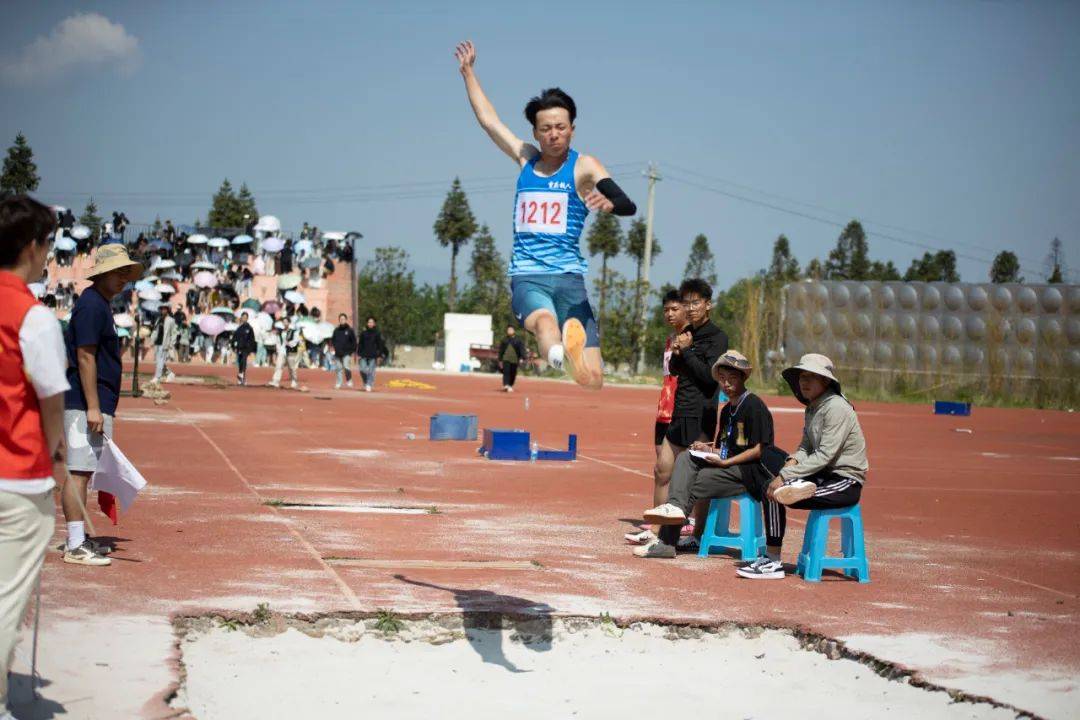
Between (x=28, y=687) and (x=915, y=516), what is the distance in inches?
394

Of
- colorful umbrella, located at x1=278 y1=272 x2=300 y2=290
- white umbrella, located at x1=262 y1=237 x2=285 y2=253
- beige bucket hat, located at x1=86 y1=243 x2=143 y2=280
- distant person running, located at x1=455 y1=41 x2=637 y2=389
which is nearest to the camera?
distant person running, located at x1=455 y1=41 x2=637 y2=389

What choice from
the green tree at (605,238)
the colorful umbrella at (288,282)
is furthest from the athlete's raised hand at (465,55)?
the green tree at (605,238)

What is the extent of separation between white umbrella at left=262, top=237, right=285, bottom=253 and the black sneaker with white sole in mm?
49066

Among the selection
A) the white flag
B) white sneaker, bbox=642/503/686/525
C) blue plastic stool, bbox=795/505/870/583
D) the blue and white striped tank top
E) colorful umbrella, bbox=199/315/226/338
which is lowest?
blue plastic stool, bbox=795/505/870/583

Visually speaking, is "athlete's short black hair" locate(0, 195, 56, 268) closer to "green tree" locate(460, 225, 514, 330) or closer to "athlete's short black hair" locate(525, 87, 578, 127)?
"athlete's short black hair" locate(525, 87, 578, 127)

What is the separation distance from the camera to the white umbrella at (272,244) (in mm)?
56156

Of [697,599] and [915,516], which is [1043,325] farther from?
[697,599]

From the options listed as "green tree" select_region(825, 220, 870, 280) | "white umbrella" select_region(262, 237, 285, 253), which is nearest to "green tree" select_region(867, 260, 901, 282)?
"green tree" select_region(825, 220, 870, 280)

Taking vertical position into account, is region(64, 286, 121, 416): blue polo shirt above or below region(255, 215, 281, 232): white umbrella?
below

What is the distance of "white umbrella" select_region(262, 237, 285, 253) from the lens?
184 feet

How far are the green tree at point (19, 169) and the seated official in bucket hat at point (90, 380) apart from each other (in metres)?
58.0

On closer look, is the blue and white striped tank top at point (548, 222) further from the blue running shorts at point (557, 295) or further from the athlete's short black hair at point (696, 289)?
the athlete's short black hair at point (696, 289)

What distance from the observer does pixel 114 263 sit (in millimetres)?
8547

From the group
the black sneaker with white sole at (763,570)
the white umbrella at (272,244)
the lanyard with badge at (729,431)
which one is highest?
the white umbrella at (272,244)
